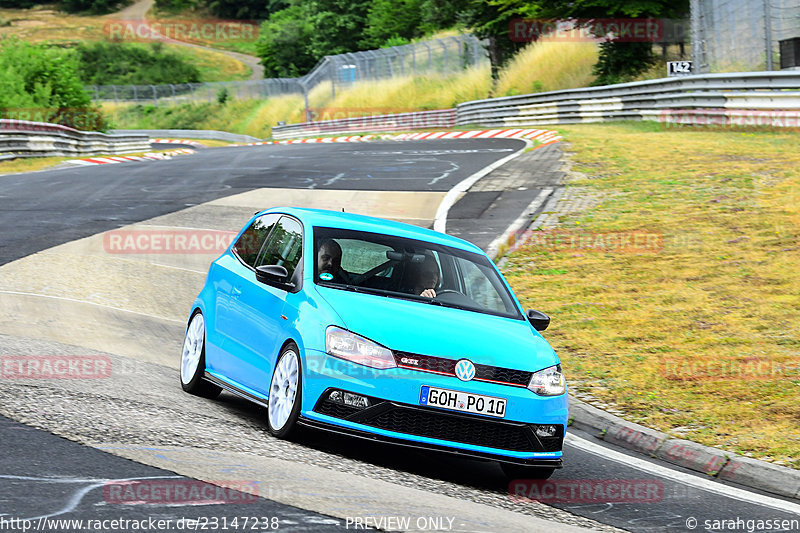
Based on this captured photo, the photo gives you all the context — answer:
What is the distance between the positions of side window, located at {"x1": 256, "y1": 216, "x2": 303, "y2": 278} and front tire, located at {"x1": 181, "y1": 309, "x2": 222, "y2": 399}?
89cm

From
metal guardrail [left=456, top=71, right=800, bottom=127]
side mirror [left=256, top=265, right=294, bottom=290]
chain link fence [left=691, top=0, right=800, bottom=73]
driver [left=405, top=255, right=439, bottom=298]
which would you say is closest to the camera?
side mirror [left=256, top=265, right=294, bottom=290]

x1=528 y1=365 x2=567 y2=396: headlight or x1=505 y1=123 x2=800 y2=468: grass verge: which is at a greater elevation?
x1=528 y1=365 x2=567 y2=396: headlight

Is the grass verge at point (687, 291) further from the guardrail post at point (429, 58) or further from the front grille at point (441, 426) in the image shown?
the guardrail post at point (429, 58)

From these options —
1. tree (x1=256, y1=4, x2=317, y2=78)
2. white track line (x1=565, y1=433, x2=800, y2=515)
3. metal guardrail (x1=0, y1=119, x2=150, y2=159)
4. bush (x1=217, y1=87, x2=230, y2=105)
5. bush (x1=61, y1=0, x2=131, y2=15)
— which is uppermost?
bush (x1=61, y1=0, x2=131, y2=15)

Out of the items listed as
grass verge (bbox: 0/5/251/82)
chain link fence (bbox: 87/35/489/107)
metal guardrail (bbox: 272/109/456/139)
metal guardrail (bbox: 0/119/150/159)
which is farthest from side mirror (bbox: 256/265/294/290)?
grass verge (bbox: 0/5/251/82)

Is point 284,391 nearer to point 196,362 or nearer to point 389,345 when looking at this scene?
point 389,345

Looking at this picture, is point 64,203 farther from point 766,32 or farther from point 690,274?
point 766,32

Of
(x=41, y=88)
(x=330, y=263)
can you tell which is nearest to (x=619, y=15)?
(x=41, y=88)

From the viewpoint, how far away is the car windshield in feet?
25.1

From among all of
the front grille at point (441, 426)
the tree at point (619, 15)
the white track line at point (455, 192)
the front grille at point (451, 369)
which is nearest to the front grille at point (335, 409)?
the front grille at point (441, 426)

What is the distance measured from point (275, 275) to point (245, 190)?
50.2 feet

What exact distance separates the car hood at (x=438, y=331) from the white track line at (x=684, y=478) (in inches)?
47.3

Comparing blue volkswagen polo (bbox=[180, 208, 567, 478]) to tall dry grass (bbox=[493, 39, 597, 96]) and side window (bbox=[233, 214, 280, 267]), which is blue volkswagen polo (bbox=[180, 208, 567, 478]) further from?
tall dry grass (bbox=[493, 39, 597, 96])

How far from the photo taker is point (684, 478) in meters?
7.46
